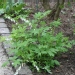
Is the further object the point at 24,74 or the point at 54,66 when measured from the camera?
the point at 54,66

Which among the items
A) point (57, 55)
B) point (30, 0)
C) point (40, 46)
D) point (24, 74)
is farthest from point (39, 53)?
point (30, 0)

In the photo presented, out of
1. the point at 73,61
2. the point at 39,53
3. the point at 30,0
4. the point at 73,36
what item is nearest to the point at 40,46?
the point at 39,53

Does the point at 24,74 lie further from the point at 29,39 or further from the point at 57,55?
the point at 57,55

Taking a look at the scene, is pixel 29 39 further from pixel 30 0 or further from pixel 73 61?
pixel 30 0

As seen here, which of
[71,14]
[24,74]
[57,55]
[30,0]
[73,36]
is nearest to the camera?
[24,74]

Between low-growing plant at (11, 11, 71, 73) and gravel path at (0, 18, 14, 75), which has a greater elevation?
low-growing plant at (11, 11, 71, 73)

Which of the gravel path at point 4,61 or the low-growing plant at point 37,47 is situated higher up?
the low-growing plant at point 37,47

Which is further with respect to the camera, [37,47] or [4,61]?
[4,61]

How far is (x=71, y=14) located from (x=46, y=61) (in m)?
2.87

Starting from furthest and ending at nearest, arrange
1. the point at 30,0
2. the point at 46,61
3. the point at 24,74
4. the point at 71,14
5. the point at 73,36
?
the point at 30,0 < the point at 71,14 < the point at 73,36 < the point at 46,61 < the point at 24,74

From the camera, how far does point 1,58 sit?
3.67 meters

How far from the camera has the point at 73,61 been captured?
3.56 metres

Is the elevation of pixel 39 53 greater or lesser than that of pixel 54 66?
greater

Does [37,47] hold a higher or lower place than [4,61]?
higher
